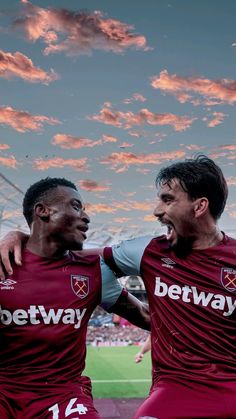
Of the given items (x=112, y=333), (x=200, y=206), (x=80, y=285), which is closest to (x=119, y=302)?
(x=80, y=285)

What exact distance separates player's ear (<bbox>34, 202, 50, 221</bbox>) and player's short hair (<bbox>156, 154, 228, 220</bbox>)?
82cm

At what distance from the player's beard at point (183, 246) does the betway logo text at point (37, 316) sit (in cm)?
80

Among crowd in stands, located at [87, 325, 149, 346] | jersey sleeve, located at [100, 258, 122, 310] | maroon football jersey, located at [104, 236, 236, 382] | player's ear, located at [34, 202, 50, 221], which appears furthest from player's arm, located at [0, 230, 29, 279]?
crowd in stands, located at [87, 325, 149, 346]

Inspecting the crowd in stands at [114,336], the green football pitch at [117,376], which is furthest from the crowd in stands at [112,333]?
the green football pitch at [117,376]

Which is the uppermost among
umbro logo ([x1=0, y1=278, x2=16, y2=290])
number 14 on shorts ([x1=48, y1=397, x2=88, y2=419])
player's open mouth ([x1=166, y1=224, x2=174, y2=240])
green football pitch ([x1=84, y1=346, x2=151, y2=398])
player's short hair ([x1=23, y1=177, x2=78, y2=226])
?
player's short hair ([x1=23, y1=177, x2=78, y2=226])

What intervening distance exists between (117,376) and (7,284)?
46.0 feet

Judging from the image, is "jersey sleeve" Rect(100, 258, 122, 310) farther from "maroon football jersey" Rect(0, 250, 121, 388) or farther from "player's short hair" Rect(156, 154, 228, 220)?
"player's short hair" Rect(156, 154, 228, 220)

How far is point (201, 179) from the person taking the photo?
316 centimetres

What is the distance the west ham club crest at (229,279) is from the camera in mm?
2947

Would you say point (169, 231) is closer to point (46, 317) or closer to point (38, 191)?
point (46, 317)

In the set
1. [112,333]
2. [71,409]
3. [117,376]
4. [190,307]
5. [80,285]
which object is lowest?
[112,333]

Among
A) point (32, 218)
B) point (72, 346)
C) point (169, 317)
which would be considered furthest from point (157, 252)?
point (32, 218)

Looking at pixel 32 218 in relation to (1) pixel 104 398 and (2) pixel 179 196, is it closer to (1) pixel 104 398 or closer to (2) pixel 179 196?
(2) pixel 179 196

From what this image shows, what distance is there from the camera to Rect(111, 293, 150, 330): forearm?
3447 millimetres
